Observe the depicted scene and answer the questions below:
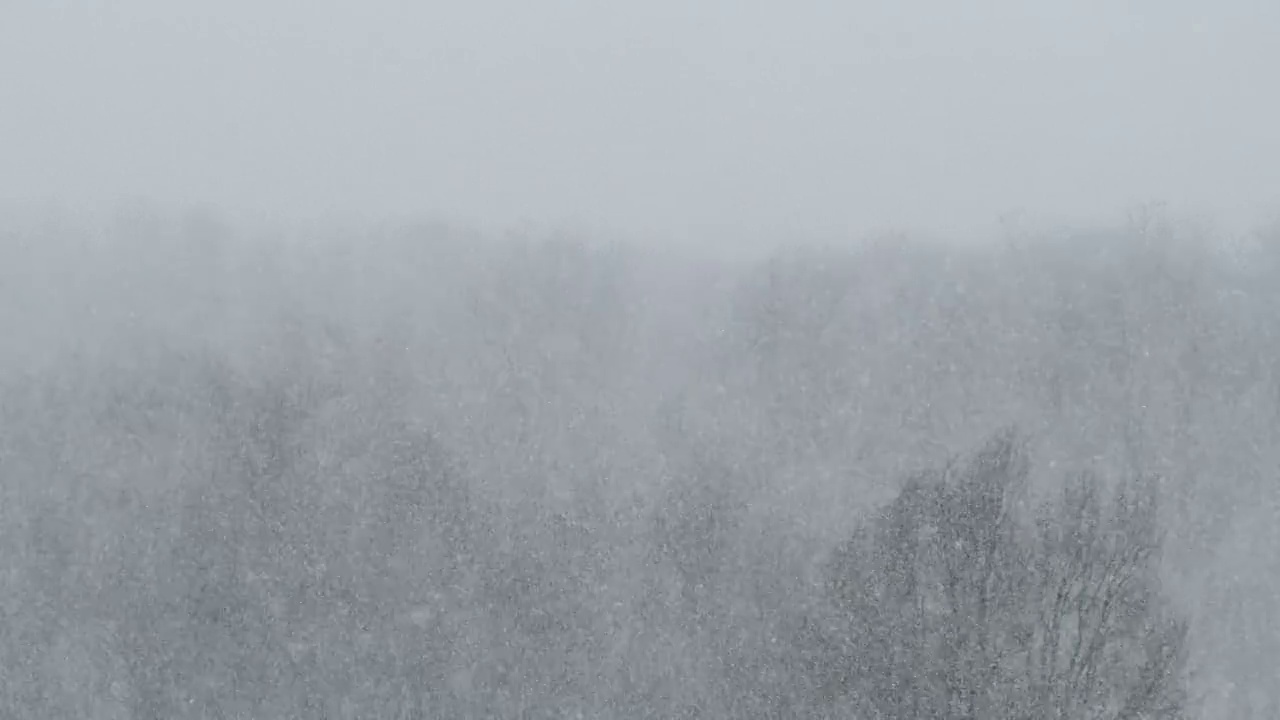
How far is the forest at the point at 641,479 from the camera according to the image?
1311 cm

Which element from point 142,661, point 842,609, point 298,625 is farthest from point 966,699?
point 142,661

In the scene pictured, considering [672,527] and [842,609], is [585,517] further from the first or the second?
[842,609]

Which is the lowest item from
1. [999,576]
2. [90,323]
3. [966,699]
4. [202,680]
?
[202,680]

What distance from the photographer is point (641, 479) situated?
60.0ft

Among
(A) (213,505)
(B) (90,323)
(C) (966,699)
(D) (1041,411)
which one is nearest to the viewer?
(C) (966,699)

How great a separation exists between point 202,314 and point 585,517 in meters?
10.7

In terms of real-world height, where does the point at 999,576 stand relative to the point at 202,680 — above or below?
above

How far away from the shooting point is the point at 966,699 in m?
11.3

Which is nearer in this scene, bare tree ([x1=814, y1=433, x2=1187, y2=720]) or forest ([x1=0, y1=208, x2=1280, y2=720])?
bare tree ([x1=814, y1=433, x2=1187, y2=720])

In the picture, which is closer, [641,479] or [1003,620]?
[1003,620]

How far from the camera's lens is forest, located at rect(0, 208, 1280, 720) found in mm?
13109

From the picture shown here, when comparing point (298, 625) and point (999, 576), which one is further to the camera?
point (298, 625)

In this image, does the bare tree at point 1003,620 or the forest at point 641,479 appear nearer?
the bare tree at point 1003,620

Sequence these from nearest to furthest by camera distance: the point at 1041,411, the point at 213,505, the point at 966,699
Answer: the point at 966,699 < the point at 213,505 < the point at 1041,411
